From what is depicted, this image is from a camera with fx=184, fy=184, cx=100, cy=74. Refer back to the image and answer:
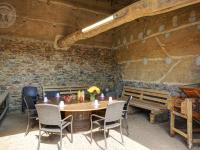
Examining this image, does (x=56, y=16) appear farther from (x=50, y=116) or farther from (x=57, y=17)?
(x=50, y=116)

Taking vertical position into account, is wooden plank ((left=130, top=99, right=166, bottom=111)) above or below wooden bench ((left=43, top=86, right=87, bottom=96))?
below

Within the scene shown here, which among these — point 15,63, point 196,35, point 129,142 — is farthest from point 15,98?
point 196,35

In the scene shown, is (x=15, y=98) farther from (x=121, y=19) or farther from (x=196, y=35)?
(x=196, y=35)

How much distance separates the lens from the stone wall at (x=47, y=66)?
6.40m

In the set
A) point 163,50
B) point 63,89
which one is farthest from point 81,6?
point 163,50

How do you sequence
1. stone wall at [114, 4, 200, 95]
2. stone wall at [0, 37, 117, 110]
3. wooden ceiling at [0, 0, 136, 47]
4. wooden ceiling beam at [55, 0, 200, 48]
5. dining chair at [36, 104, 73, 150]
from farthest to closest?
wooden ceiling at [0, 0, 136, 47], stone wall at [0, 37, 117, 110], stone wall at [114, 4, 200, 95], dining chair at [36, 104, 73, 150], wooden ceiling beam at [55, 0, 200, 48]

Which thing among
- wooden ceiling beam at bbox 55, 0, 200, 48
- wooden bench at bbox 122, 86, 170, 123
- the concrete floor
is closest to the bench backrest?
wooden bench at bbox 122, 86, 170, 123

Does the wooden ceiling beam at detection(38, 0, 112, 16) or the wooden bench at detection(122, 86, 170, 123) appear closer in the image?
the wooden bench at detection(122, 86, 170, 123)

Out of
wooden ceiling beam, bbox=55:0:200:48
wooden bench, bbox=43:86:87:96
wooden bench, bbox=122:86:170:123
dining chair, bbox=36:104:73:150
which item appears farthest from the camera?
wooden bench, bbox=43:86:87:96

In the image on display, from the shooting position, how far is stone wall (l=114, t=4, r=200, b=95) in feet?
16.1

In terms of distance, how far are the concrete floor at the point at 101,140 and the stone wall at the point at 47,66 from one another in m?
2.03

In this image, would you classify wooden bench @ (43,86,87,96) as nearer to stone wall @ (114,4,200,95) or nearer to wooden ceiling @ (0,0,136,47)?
wooden ceiling @ (0,0,136,47)

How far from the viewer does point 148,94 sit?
20.1ft

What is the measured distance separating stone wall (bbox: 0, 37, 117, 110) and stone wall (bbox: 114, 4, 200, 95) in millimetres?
1002
